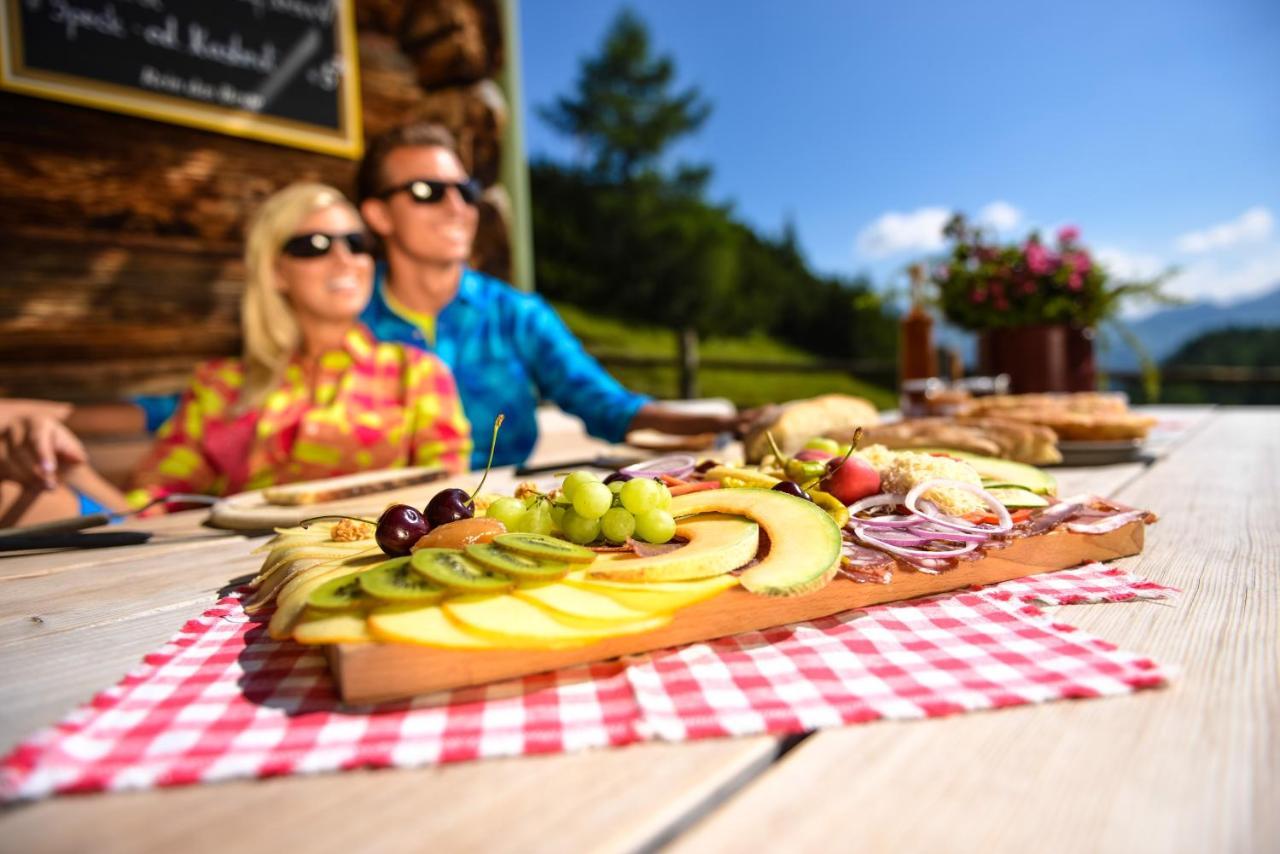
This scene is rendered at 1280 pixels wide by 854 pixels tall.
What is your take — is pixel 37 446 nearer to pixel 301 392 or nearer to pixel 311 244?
pixel 301 392

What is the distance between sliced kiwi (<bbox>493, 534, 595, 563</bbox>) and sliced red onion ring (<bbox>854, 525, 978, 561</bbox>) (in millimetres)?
340

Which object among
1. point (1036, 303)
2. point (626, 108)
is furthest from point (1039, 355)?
point (626, 108)

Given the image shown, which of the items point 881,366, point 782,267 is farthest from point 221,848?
point 782,267

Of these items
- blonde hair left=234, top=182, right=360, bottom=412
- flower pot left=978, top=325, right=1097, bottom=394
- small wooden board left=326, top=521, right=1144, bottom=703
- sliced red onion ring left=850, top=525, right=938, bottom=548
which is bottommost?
small wooden board left=326, top=521, right=1144, bottom=703

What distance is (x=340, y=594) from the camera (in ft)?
2.09

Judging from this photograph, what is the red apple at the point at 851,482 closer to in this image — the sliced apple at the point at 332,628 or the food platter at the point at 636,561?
the food platter at the point at 636,561

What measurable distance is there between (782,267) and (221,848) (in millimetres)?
27967

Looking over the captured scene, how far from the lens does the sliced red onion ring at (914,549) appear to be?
31.9 inches

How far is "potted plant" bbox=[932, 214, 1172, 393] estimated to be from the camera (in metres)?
2.79

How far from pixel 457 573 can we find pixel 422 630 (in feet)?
0.20

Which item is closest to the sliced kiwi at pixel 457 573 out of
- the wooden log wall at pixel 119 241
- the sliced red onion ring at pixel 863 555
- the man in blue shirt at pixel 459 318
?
the sliced red onion ring at pixel 863 555

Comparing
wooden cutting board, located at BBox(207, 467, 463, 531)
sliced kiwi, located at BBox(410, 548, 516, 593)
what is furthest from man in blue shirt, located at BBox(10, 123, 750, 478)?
sliced kiwi, located at BBox(410, 548, 516, 593)

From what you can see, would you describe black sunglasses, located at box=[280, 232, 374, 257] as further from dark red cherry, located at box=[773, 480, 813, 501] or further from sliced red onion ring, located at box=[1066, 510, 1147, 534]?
sliced red onion ring, located at box=[1066, 510, 1147, 534]

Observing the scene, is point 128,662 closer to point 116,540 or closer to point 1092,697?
point 116,540
